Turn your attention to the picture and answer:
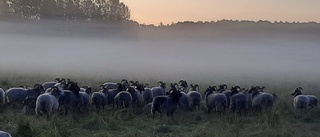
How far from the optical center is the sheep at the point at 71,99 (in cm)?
1977

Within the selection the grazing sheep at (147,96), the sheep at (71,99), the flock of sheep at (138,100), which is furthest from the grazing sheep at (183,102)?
the sheep at (71,99)

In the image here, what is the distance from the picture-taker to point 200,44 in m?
127

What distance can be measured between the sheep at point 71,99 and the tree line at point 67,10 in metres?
71.9

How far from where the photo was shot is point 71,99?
19953 mm

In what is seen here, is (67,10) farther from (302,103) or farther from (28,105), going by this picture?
(302,103)

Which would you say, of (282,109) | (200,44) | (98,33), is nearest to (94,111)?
(282,109)

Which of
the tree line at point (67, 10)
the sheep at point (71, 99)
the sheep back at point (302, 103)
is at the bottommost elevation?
the sheep back at point (302, 103)

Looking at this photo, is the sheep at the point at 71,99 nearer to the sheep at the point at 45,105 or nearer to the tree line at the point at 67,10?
the sheep at the point at 45,105

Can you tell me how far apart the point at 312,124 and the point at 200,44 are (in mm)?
107972

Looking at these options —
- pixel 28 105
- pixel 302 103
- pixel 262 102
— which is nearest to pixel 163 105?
pixel 262 102

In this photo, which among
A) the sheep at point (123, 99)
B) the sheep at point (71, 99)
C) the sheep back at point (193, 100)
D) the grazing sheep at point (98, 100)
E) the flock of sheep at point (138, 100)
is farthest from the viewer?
the sheep back at point (193, 100)

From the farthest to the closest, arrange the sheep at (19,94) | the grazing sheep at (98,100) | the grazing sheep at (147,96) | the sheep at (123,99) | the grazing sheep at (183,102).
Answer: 1. the grazing sheep at (147,96)
2. the grazing sheep at (183,102)
3. the sheep at (19,94)
4. the grazing sheep at (98,100)
5. the sheep at (123,99)

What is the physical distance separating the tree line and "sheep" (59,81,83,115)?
236 feet

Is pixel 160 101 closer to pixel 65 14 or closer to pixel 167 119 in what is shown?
pixel 167 119
